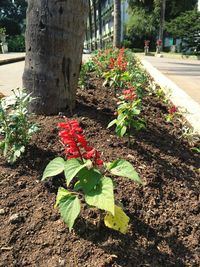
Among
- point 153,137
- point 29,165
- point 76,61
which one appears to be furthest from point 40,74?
point 153,137

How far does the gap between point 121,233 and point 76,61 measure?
1.98 metres

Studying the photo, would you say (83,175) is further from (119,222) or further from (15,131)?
(15,131)

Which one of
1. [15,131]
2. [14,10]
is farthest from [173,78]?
[14,10]

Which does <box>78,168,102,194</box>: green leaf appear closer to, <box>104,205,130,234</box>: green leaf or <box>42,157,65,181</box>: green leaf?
<box>42,157,65,181</box>: green leaf

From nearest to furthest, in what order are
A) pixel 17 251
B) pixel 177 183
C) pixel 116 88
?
pixel 17 251, pixel 177 183, pixel 116 88

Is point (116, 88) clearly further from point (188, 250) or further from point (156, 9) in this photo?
point (156, 9)

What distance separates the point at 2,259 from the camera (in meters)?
1.80

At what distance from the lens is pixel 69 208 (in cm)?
172

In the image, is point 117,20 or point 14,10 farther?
point 14,10

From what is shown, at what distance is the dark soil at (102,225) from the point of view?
1835 millimetres

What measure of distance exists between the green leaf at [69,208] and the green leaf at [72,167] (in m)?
0.15

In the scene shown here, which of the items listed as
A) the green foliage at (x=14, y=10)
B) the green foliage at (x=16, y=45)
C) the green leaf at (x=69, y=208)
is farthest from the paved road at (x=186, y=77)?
the green foliage at (x=14, y=10)

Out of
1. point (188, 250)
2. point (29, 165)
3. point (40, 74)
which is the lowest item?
point (188, 250)

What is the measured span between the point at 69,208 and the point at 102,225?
1.19 ft
